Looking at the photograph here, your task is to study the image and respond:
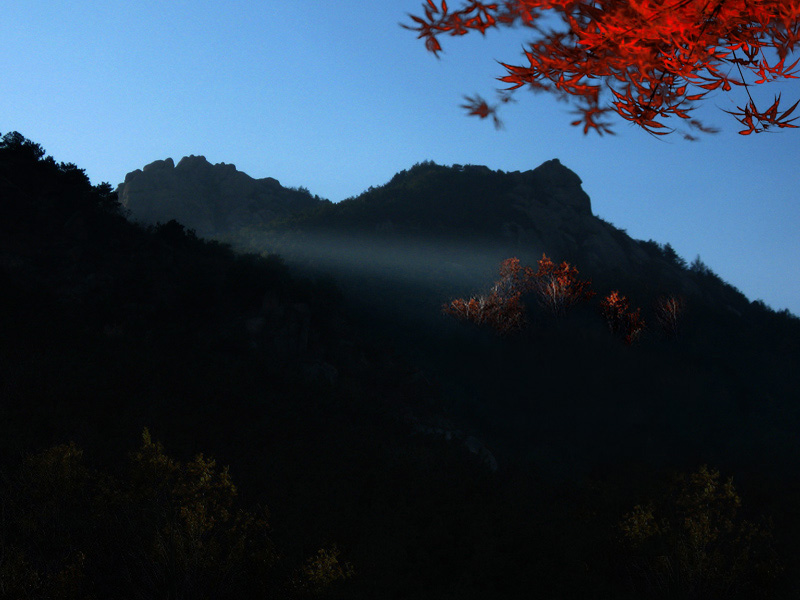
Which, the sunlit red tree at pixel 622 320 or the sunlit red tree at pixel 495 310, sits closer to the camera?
the sunlit red tree at pixel 495 310

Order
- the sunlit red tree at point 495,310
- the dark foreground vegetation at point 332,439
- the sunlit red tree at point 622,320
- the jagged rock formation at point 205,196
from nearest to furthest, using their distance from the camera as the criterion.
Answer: the dark foreground vegetation at point 332,439 < the sunlit red tree at point 495,310 < the sunlit red tree at point 622,320 < the jagged rock formation at point 205,196

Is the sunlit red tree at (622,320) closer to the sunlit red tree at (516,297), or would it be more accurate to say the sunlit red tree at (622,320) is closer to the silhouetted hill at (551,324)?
the silhouetted hill at (551,324)

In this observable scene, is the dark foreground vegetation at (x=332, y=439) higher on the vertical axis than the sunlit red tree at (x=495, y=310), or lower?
lower

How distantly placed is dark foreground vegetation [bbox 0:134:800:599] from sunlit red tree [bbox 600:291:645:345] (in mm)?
1037

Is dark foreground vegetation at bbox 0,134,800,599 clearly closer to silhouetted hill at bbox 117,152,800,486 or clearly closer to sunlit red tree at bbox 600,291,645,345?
silhouetted hill at bbox 117,152,800,486

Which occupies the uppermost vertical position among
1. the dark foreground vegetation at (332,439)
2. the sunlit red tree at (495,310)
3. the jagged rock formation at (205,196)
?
the jagged rock formation at (205,196)

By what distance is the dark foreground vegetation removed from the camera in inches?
357

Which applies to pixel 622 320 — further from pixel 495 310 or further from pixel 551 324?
pixel 495 310

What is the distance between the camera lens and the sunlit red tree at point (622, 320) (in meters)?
35.8

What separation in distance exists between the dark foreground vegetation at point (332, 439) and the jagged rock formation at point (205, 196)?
1571 inches

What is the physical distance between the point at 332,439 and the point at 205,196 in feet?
216

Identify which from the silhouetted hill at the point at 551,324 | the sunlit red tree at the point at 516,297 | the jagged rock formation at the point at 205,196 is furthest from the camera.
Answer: the jagged rock formation at the point at 205,196

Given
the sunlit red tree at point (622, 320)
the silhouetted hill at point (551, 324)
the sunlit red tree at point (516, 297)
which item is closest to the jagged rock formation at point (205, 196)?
the silhouetted hill at point (551, 324)

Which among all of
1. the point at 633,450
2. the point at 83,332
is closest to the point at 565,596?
the point at 633,450
